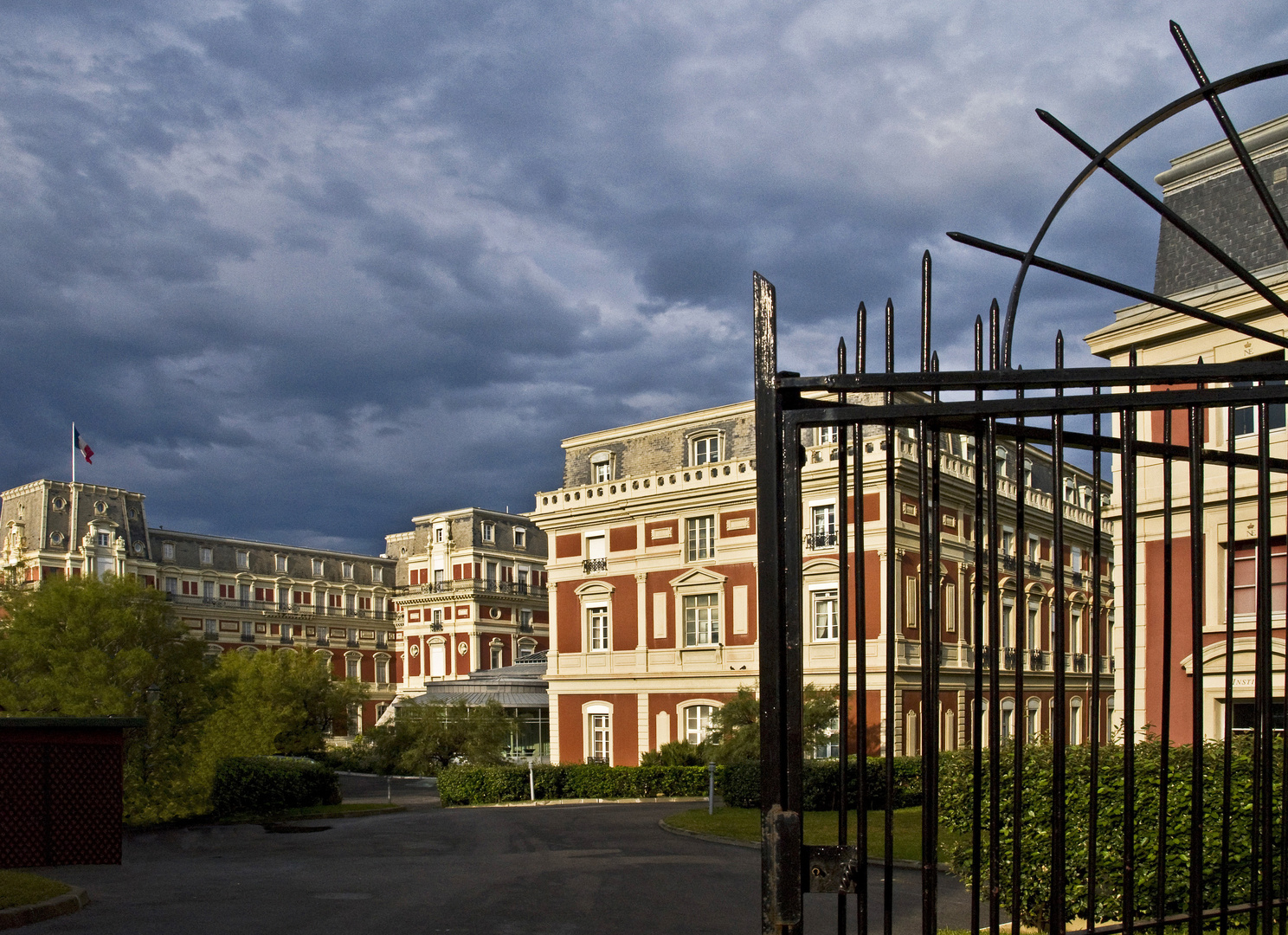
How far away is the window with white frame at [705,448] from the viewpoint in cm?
3912

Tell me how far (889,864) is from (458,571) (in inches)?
2729

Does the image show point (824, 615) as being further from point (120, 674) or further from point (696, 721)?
point (120, 674)

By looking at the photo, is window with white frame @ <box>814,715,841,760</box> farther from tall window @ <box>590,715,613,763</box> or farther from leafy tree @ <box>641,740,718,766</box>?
tall window @ <box>590,715,613,763</box>

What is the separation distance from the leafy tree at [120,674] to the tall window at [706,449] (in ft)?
59.5

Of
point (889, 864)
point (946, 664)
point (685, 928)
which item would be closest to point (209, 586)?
point (946, 664)

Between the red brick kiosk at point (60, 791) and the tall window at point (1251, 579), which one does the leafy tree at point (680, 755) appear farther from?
the red brick kiosk at point (60, 791)

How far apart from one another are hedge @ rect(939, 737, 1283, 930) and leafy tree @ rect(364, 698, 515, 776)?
31268 mm

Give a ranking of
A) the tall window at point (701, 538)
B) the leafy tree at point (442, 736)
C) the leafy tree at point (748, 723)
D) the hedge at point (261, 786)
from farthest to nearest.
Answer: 1. the leafy tree at point (442, 736)
2. the tall window at point (701, 538)
3. the leafy tree at point (748, 723)
4. the hedge at point (261, 786)

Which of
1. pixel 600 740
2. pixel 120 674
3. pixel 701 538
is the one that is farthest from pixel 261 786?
pixel 701 538

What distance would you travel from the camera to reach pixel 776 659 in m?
3.43

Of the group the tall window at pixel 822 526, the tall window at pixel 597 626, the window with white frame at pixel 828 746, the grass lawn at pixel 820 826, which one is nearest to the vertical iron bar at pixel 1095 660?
the grass lawn at pixel 820 826

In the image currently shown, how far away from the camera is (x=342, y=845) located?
68.8 ft

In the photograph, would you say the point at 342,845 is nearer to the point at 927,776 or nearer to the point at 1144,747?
the point at 1144,747

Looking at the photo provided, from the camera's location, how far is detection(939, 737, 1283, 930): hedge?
8.78 meters
